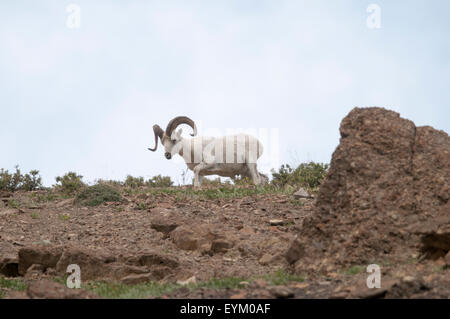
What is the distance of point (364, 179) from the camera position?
21.0ft

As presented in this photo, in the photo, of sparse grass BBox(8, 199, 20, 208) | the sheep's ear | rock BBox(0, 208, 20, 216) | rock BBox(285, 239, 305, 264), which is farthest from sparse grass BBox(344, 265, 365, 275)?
the sheep's ear

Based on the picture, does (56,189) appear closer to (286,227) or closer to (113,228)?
(113,228)

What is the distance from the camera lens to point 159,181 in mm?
17094

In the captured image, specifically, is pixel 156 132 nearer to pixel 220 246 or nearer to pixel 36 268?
pixel 220 246

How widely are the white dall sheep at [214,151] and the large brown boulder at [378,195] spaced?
1008cm

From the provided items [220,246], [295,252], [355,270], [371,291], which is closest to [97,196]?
[220,246]

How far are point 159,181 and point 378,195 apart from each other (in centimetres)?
1130

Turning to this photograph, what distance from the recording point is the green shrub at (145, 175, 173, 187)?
1686 centimetres

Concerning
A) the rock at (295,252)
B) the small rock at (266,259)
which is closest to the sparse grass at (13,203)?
the small rock at (266,259)

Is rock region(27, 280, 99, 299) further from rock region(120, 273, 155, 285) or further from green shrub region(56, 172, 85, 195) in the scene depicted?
green shrub region(56, 172, 85, 195)

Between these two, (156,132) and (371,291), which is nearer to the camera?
(371,291)

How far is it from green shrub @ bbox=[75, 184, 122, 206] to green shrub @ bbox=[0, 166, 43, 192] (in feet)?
12.2
